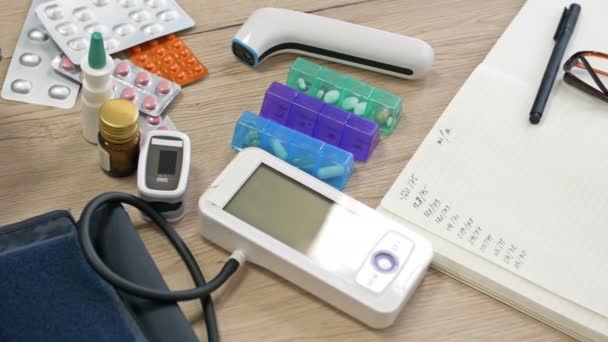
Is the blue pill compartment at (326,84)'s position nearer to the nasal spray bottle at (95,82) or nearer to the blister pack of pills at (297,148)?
the blister pack of pills at (297,148)

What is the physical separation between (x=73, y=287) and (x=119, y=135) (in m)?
0.13

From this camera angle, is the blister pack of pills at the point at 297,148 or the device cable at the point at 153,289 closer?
the device cable at the point at 153,289

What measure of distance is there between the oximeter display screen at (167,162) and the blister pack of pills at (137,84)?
7cm

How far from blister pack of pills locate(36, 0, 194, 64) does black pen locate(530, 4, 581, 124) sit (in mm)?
354

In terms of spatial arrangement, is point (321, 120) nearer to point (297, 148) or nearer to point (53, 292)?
point (297, 148)

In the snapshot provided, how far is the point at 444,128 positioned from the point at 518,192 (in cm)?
9

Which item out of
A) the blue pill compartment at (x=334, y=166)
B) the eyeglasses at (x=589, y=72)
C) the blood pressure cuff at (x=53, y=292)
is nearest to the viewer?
the blood pressure cuff at (x=53, y=292)

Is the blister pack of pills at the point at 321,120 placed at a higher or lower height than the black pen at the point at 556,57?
lower

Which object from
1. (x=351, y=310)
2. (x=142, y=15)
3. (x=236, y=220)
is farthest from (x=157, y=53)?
(x=351, y=310)

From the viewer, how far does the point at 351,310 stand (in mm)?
608

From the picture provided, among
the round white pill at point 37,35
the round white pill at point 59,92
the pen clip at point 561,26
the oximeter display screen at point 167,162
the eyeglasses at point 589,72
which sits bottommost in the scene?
the round white pill at point 59,92

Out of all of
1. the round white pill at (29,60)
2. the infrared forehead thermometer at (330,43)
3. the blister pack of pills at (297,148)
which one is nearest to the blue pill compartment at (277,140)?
the blister pack of pills at (297,148)

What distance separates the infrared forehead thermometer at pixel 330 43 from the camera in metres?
0.76

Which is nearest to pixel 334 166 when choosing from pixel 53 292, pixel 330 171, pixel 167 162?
pixel 330 171
